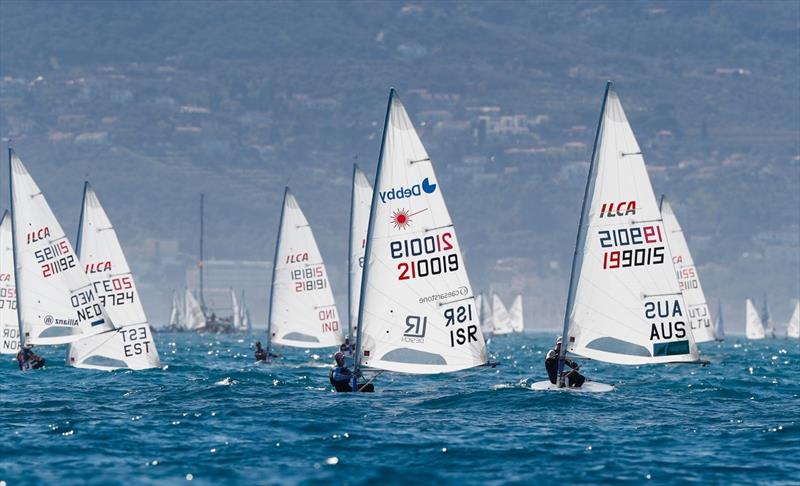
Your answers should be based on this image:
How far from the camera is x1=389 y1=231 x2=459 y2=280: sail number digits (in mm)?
48094

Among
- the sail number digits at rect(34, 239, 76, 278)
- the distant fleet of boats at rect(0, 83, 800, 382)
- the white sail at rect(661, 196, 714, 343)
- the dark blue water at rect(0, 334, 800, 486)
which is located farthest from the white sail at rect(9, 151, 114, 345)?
the white sail at rect(661, 196, 714, 343)

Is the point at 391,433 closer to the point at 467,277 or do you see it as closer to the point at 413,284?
the point at 413,284

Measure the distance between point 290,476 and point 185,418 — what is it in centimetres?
985

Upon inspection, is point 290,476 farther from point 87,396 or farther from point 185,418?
point 87,396

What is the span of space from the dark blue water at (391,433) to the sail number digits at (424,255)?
357cm

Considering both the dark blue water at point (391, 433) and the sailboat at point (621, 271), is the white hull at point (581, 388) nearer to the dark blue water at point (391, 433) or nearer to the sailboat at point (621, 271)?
the dark blue water at point (391, 433)

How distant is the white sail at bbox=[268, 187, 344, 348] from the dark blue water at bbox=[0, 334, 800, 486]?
19186 mm

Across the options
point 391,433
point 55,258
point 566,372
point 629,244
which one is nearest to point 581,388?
point 566,372

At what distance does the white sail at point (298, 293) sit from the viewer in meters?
79.4

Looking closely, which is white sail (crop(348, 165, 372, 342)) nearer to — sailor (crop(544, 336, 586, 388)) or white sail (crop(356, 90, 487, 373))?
sailor (crop(544, 336, 586, 388))

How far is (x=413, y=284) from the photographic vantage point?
48281 millimetres

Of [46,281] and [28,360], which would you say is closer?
[46,281]

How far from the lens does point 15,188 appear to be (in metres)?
60.2

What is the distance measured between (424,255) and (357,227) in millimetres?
21535
